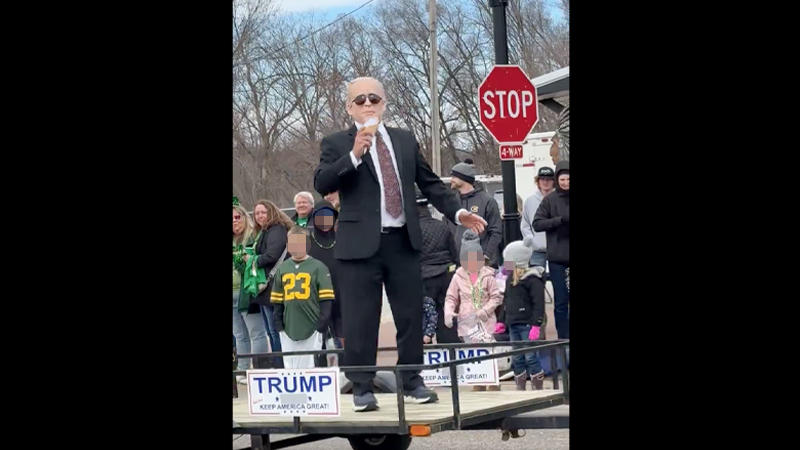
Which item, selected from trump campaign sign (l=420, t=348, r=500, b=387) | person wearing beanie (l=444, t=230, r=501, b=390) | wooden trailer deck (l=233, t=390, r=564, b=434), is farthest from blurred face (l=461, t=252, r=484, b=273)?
wooden trailer deck (l=233, t=390, r=564, b=434)

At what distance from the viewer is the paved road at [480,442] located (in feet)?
24.5

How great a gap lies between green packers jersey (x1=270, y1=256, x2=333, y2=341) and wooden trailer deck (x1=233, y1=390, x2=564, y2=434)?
227cm

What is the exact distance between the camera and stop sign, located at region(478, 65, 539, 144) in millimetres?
10648

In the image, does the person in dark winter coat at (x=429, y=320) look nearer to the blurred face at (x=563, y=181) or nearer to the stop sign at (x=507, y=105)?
the blurred face at (x=563, y=181)

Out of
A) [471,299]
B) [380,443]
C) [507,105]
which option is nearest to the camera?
[380,443]

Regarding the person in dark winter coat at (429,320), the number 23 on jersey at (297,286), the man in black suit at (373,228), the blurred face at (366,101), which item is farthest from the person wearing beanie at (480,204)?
the blurred face at (366,101)

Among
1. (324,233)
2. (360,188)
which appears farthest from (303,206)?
(360,188)

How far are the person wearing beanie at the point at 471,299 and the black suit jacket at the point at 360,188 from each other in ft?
8.00

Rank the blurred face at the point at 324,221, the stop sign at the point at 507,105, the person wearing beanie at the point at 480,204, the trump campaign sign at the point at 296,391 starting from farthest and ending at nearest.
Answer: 1. the stop sign at the point at 507,105
2. the person wearing beanie at the point at 480,204
3. the blurred face at the point at 324,221
4. the trump campaign sign at the point at 296,391

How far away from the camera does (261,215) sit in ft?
33.8

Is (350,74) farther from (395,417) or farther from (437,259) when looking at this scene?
(395,417)

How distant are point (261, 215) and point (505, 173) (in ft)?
7.12
